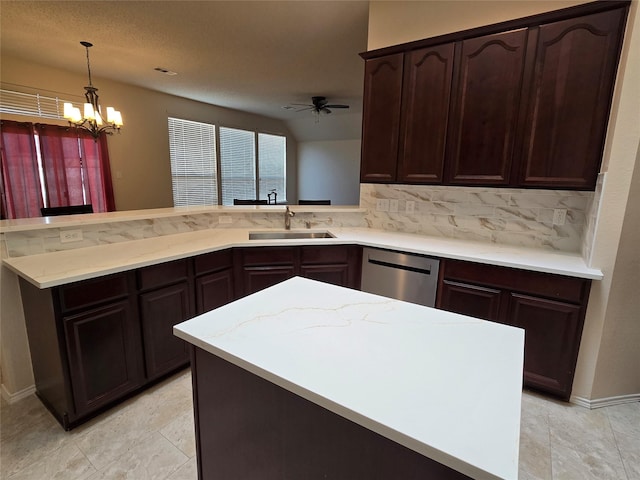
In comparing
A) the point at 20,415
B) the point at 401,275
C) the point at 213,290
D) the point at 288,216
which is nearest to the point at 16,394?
the point at 20,415

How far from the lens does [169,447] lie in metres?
1.67

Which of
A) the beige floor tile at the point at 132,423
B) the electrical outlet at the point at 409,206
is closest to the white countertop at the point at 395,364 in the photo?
the beige floor tile at the point at 132,423

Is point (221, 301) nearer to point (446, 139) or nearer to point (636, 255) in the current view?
point (446, 139)

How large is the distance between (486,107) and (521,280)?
4.01 ft

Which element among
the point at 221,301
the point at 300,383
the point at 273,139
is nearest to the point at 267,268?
the point at 221,301

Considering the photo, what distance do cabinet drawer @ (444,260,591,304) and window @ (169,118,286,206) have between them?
5.57 metres

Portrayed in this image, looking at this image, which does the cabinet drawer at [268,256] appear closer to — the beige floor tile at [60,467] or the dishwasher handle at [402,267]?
the dishwasher handle at [402,267]

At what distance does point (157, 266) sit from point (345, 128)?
657cm

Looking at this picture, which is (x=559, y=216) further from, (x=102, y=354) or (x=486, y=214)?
(x=102, y=354)

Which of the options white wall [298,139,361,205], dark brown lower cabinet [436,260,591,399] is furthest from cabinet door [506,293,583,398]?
white wall [298,139,361,205]

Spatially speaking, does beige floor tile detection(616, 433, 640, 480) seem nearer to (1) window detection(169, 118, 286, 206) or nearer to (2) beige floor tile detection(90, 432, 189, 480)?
(2) beige floor tile detection(90, 432, 189, 480)

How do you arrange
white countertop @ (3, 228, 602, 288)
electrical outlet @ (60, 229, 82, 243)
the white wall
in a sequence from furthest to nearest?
the white wall < electrical outlet @ (60, 229, 82, 243) < white countertop @ (3, 228, 602, 288)

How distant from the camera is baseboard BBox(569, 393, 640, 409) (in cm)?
200

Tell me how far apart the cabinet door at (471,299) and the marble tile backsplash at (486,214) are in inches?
25.6
